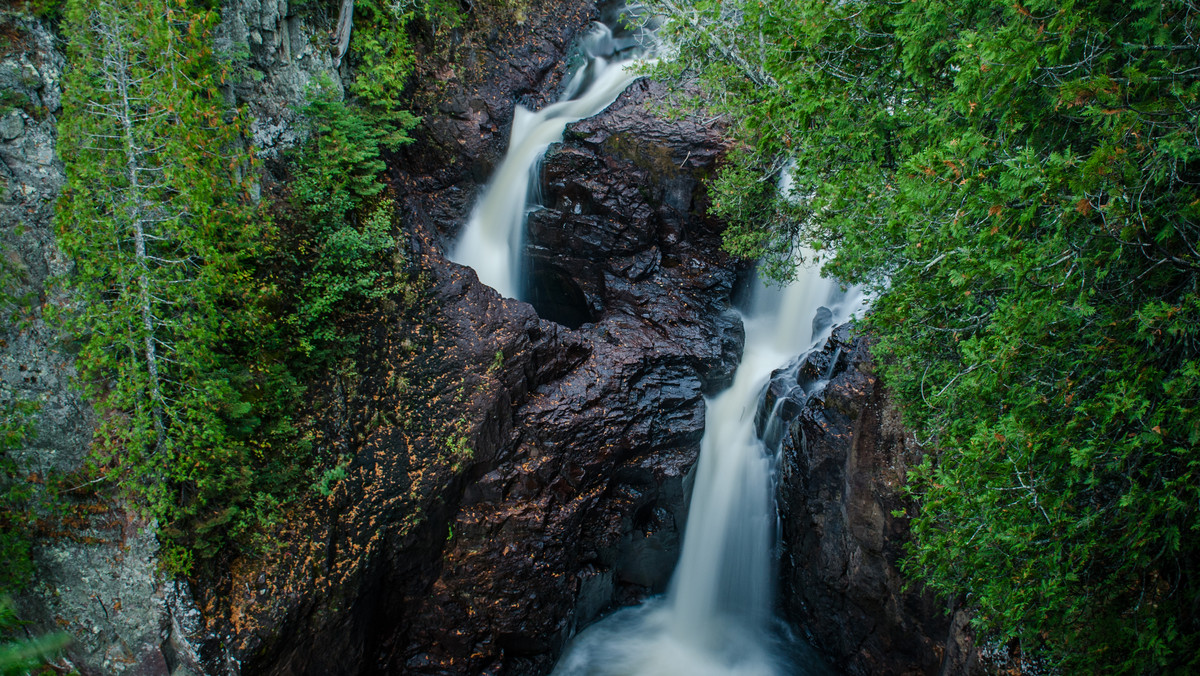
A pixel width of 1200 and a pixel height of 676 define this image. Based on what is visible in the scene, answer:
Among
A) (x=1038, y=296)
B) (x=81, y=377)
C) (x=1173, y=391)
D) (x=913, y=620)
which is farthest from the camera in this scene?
(x=913, y=620)

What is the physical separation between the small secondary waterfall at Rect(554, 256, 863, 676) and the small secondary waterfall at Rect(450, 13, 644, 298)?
4.92 m

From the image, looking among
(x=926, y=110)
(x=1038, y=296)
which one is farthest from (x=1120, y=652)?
(x=926, y=110)

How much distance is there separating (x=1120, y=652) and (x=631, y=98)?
1080 cm

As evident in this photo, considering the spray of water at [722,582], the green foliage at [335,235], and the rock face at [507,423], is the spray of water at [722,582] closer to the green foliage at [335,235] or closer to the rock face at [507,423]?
the rock face at [507,423]

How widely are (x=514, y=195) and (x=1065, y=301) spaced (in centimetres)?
919

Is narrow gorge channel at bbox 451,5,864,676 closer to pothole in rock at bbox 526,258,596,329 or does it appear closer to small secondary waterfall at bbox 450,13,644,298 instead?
small secondary waterfall at bbox 450,13,644,298

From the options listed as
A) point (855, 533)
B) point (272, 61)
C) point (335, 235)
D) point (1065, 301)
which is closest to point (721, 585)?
point (855, 533)

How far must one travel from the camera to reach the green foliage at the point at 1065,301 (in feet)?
9.33

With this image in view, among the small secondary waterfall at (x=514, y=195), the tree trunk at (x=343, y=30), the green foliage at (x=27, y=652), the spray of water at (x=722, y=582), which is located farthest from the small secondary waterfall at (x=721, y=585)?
the tree trunk at (x=343, y=30)

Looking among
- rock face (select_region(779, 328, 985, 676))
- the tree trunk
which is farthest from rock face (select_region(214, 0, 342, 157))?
rock face (select_region(779, 328, 985, 676))

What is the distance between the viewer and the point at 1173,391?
2797mm

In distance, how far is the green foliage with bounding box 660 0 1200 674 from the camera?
284 cm

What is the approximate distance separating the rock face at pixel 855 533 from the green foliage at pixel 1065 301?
86.5 inches

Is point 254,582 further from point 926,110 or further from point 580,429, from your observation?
point 926,110
